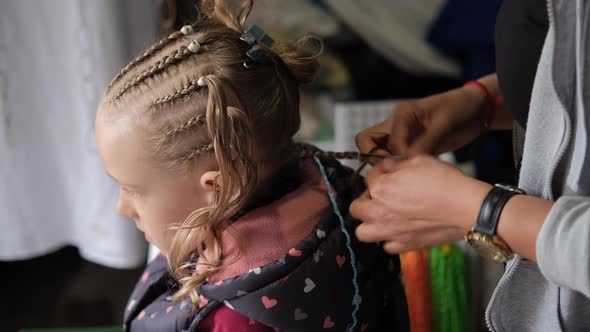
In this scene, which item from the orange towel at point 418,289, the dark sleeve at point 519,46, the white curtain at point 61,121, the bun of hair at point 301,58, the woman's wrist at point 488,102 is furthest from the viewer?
the white curtain at point 61,121

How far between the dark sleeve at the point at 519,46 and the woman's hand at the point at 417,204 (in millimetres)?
146

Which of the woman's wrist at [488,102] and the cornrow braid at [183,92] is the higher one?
the cornrow braid at [183,92]

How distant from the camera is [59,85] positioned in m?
1.33

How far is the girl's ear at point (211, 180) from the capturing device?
758 millimetres

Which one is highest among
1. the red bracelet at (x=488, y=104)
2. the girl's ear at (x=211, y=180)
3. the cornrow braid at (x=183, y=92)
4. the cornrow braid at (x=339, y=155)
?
the cornrow braid at (x=183, y=92)

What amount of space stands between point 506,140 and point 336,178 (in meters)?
0.85

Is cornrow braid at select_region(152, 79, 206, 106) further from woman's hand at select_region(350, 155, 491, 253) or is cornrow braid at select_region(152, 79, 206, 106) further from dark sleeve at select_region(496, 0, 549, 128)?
dark sleeve at select_region(496, 0, 549, 128)

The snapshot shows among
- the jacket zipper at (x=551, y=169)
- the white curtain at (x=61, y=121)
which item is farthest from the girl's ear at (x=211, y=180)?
the white curtain at (x=61, y=121)

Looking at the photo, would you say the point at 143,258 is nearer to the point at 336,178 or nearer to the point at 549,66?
the point at 336,178

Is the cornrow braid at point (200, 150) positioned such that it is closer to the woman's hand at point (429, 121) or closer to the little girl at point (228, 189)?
the little girl at point (228, 189)

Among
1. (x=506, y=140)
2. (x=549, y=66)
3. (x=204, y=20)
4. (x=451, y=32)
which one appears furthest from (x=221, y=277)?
(x=451, y=32)

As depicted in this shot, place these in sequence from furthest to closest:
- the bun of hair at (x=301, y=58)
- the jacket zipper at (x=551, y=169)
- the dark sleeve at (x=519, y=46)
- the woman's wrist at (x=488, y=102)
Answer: the woman's wrist at (x=488, y=102) → the bun of hair at (x=301, y=58) → the dark sleeve at (x=519, y=46) → the jacket zipper at (x=551, y=169)

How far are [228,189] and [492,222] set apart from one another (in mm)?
320

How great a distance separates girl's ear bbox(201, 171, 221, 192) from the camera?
0.76 meters
